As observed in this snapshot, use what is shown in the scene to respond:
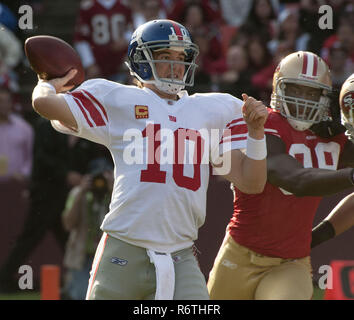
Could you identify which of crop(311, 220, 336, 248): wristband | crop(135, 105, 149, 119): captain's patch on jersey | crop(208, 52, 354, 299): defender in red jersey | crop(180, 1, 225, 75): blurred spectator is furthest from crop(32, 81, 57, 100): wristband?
crop(180, 1, 225, 75): blurred spectator

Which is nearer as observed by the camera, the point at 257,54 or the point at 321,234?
the point at 321,234

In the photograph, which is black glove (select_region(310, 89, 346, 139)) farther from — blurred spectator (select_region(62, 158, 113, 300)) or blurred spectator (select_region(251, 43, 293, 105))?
blurred spectator (select_region(251, 43, 293, 105))

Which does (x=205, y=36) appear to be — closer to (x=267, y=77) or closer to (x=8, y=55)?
(x=267, y=77)

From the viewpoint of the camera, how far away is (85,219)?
7.37 m

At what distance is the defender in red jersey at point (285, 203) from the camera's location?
4.39m

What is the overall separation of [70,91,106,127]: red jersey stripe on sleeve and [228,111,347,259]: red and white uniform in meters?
0.99

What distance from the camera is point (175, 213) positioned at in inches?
151

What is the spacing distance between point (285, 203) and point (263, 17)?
15.4 ft

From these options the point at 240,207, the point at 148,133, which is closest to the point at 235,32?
the point at 240,207

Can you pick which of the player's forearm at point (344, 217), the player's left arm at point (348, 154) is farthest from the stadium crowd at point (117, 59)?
the player's left arm at point (348, 154)

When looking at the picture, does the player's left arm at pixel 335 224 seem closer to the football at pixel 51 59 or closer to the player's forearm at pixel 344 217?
the player's forearm at pixel 344 217

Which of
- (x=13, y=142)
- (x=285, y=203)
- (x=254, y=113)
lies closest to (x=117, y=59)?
(x=13, y=142)

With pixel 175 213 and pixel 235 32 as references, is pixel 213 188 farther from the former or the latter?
pixel 175 213

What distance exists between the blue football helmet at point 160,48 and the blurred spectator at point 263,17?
15.4 ft
